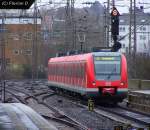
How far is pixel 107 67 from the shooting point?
28438 millimetres

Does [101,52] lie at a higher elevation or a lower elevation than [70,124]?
higher

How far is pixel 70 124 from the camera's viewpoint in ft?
58.7

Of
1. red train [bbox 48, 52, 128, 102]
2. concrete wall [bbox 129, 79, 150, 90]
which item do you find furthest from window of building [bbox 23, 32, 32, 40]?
red train [bbox 48, 52, 128, 102]

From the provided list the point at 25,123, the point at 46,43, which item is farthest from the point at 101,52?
the point at 46,43

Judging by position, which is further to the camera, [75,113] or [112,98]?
[112,98]

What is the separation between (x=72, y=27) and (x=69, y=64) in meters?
12.5

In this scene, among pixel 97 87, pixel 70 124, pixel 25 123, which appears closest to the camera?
pixel 25 123

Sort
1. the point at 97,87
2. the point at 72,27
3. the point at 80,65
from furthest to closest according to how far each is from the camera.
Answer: the point at 72,27 → the point at 80,65 → the point at 97,87

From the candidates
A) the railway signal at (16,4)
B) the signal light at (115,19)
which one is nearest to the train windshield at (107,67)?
the signal light at (115,19)

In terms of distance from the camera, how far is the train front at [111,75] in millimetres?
27891

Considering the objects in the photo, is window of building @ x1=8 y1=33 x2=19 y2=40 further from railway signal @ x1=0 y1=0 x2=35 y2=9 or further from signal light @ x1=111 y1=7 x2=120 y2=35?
railway signal @ x1=0 y1=0 x2=35 y2=9

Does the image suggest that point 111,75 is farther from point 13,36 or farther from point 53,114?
point 13,36

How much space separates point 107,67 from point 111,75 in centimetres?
50

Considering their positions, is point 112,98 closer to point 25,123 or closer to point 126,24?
point 25,123
